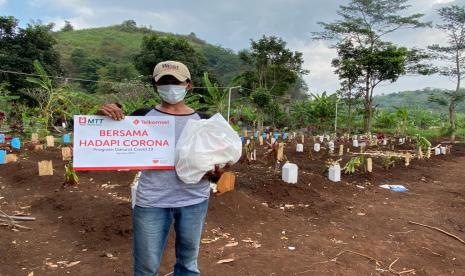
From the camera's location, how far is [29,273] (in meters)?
3.42

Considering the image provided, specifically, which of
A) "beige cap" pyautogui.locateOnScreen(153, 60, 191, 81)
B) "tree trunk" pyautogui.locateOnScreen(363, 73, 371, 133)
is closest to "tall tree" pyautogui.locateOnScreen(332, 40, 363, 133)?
"tree trunk" pyautogui.locateOnScreen(363, 73, 371, 133)

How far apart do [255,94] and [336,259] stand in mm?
15382

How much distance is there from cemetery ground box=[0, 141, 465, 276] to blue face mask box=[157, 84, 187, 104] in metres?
1.67

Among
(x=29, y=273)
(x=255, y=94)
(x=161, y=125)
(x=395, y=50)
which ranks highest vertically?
(x=395, y=50)

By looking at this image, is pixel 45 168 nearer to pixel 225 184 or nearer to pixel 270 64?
pixel 225 184

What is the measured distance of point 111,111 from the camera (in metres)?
2.28

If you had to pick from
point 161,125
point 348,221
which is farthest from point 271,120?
point 161,125

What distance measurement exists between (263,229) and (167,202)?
246 cm

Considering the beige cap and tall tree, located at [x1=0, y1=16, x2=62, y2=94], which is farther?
tall tree, located at [x1=0, y1=16, x2=62, y2=94]

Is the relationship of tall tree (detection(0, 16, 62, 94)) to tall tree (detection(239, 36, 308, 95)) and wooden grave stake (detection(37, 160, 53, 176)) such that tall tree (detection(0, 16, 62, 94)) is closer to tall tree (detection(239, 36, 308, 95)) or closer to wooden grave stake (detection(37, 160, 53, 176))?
tall tree (detection(239, 36, 308, 95))

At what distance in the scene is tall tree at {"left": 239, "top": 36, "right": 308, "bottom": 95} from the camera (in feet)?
81.3

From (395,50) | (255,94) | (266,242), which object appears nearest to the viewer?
(266,242)

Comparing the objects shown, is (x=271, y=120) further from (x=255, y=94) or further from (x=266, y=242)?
(x=266, y=242)

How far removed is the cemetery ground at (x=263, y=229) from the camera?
3578 millimetres
